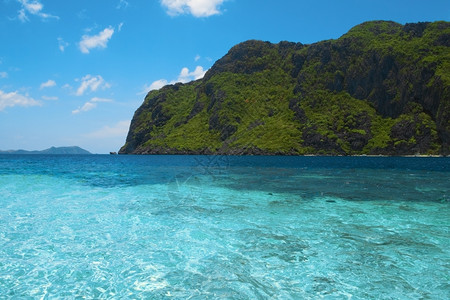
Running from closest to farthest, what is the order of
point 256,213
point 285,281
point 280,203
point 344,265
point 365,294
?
point 365,294 < point 285,281 < point 344,265 < point 256,213 < point 280,203

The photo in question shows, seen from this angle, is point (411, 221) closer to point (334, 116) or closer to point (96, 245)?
point (96, 245)

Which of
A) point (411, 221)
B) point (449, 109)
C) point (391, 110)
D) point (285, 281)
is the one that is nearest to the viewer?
point (285, 281)

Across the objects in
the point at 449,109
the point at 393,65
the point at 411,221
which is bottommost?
the point at 411,221

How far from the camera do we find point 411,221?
16.7m

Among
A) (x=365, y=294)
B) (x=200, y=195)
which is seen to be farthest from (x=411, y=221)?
(x=200, y=195)

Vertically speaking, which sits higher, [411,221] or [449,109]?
[449,109]

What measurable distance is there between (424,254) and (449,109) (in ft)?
573

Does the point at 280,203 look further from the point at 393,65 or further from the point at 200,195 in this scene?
the point at 393,65

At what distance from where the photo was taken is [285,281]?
29.8 feet

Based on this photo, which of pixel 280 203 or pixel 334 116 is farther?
pixel 334 116

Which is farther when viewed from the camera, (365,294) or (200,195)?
(200,195)

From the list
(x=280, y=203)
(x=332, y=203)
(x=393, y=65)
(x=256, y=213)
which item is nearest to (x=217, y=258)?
(x=256, y=213)

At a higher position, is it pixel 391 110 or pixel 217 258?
pixel 391 110

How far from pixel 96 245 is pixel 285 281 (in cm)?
860
